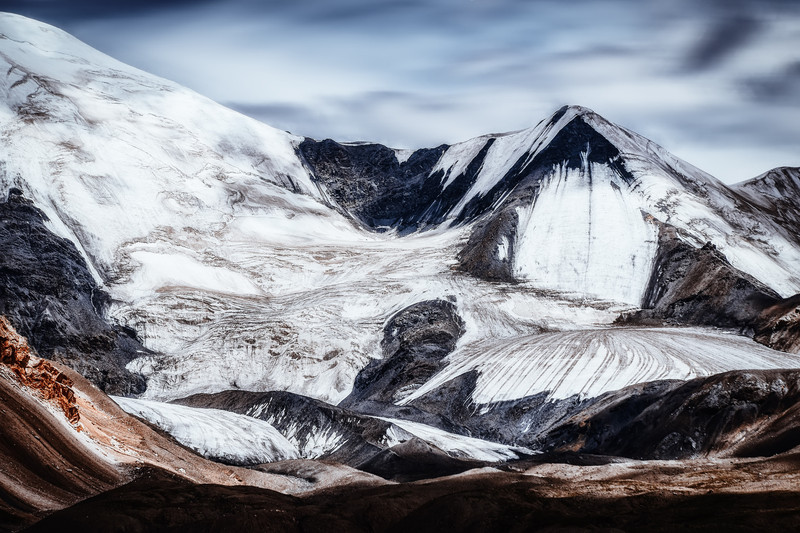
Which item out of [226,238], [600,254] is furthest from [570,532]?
[226,238]

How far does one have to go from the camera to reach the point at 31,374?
95.8 feet

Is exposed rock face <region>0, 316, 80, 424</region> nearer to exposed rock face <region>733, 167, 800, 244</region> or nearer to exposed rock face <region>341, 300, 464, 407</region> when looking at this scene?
exposed rock face <region>341, 300, 464, 407</region>

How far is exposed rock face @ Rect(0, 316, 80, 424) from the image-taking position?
93.2 ft

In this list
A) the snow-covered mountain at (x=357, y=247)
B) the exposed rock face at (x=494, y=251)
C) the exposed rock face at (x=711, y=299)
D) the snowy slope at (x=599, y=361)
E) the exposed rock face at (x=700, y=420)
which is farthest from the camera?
the exposed rock face at (x=494, y=251)

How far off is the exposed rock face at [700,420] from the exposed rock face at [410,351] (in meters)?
19.6

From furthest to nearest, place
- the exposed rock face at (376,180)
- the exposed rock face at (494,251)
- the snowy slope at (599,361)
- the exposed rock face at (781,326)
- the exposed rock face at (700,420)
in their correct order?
the exposed rock face at (376,180), the exposed rock face at (494,251), the exposed rock face at (781,326), the snowy slope at (599,361), the exposed rock face at (700,420)

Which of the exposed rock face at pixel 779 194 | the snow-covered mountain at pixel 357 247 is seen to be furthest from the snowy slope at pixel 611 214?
the exposed rock face at pixel 779 194

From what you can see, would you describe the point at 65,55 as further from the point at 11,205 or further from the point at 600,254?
the point at 600,254

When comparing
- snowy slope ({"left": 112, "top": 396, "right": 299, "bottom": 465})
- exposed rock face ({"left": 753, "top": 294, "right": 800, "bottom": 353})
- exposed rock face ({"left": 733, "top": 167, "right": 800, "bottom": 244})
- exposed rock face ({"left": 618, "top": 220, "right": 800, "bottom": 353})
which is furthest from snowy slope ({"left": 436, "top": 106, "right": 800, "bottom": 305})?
snowy slope ({"left": 112, "top": 396, "right": 299, "bottom": 465})

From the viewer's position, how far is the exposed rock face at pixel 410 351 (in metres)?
66.9

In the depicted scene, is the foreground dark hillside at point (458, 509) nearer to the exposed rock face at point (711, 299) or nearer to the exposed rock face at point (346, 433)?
the exposed rock face at point (346, 433)

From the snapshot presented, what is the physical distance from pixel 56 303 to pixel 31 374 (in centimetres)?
4746

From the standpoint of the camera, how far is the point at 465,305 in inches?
3105

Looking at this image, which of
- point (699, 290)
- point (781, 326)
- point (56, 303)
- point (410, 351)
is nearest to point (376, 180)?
point (56, 303)
